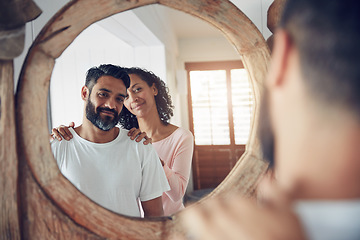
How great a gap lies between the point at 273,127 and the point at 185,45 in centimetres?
A: 124

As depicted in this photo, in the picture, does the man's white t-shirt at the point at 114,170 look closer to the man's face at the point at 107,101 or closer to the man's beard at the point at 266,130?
the man's face at the point at 107,101

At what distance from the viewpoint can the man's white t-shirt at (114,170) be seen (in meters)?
0.40

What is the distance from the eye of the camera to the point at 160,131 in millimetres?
560

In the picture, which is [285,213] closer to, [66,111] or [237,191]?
[237,191]

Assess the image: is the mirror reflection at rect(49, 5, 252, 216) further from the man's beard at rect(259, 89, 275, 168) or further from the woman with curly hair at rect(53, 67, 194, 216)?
the man's beard at rect(259, 89, 275, 168)

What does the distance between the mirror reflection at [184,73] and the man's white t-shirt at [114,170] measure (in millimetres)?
208

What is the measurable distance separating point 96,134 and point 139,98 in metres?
0.15

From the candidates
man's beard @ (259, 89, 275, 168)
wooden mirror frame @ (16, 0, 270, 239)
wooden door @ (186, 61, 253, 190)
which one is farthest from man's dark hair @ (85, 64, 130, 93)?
wooden door @ (186, 61, 253, 190)

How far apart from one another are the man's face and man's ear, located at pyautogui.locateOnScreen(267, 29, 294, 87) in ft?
1.01

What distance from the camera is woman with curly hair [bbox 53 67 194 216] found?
18.5 inches

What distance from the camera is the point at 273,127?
15 centimetres

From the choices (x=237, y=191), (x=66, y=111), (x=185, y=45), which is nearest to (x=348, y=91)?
(x=237, y=191)

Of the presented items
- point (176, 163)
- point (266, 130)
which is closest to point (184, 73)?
point (176, 163)

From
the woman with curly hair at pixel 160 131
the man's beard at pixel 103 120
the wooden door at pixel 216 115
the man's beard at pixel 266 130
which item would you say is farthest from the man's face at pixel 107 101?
the wooden door at pixel 216 115
